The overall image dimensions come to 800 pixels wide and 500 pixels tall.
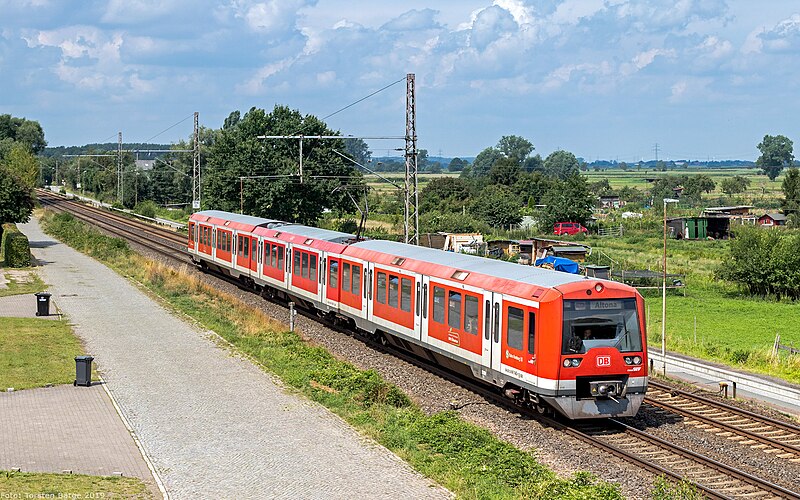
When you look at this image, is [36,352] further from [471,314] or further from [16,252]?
[16,252]

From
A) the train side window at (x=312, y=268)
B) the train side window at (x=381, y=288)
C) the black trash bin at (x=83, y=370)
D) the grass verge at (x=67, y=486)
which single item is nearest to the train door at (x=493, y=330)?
the train side window at (x=381, y=288)

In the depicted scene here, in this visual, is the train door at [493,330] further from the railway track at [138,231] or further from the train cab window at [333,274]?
the railway track at [138,231]

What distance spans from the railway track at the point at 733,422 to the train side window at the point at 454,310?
15.0 feet

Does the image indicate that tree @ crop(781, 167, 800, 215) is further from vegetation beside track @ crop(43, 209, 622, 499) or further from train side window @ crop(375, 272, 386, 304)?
train side window @ crop(375, 272, 386, 304)

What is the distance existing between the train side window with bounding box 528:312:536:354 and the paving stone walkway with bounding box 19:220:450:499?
11.6 ft

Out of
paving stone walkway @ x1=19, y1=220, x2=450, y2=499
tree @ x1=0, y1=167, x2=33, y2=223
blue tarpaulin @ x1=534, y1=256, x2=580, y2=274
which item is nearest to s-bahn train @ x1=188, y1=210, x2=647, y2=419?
paving stone walkway @ x1=19, y1=220, x2=450, y2=499

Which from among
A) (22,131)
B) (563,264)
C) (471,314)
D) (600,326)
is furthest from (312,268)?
(22,131)

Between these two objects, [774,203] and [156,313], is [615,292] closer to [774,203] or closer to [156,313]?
[156,313]

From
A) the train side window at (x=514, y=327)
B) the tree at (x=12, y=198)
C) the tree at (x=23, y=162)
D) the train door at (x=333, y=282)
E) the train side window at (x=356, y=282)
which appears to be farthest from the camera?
the tree at (x=23, y=162)

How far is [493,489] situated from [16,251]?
39940 mm

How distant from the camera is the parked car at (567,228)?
88.9 meters

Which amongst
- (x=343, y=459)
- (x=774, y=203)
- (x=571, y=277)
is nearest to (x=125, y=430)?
(x=343, y=459)

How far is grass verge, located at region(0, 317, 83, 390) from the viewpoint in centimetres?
2214

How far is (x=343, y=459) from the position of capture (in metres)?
16.1
